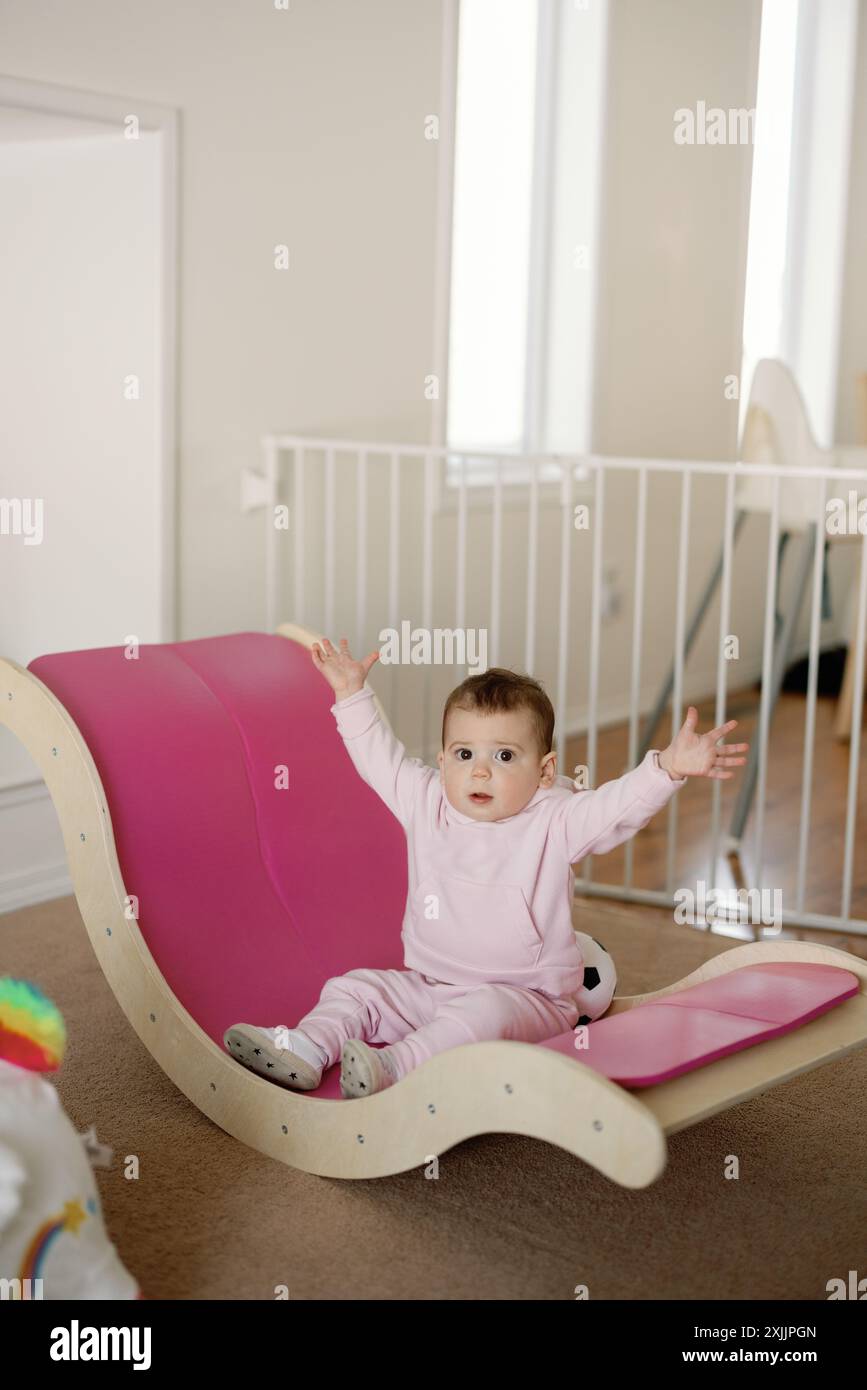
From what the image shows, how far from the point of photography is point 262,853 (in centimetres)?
254

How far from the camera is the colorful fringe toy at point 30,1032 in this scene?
5.82 feet

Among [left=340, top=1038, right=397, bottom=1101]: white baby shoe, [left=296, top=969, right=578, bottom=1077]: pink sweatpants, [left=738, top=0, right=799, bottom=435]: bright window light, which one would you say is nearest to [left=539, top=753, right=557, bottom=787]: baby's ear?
[left=296, top=969, right=578, bottom=1077]: pink sweatpants

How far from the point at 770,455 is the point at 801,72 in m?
2.50

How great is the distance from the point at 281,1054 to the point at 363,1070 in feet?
0.50

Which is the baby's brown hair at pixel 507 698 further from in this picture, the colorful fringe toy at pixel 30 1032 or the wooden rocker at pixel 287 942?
the colorful fringe toy at pixel 30 1032

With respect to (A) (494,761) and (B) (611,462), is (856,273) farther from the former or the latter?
(A) (494,761)

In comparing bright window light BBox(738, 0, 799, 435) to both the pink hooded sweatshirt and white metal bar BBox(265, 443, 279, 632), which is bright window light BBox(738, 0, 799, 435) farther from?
the pink hooded sweatshirt

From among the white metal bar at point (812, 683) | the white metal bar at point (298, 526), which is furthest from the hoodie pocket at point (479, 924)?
the white metal bar at point (298, 526)

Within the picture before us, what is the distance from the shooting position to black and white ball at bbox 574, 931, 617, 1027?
2314 mm

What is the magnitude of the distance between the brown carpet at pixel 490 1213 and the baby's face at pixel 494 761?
0.52 m

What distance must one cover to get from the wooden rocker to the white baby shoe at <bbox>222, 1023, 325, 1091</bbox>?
0.07 feet

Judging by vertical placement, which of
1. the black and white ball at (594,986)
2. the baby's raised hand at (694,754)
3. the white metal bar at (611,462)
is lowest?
the black and white ball at (594,986)

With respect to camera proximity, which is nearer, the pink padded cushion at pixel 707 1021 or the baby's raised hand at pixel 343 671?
the pink padded cushion at pixel 707 1021
